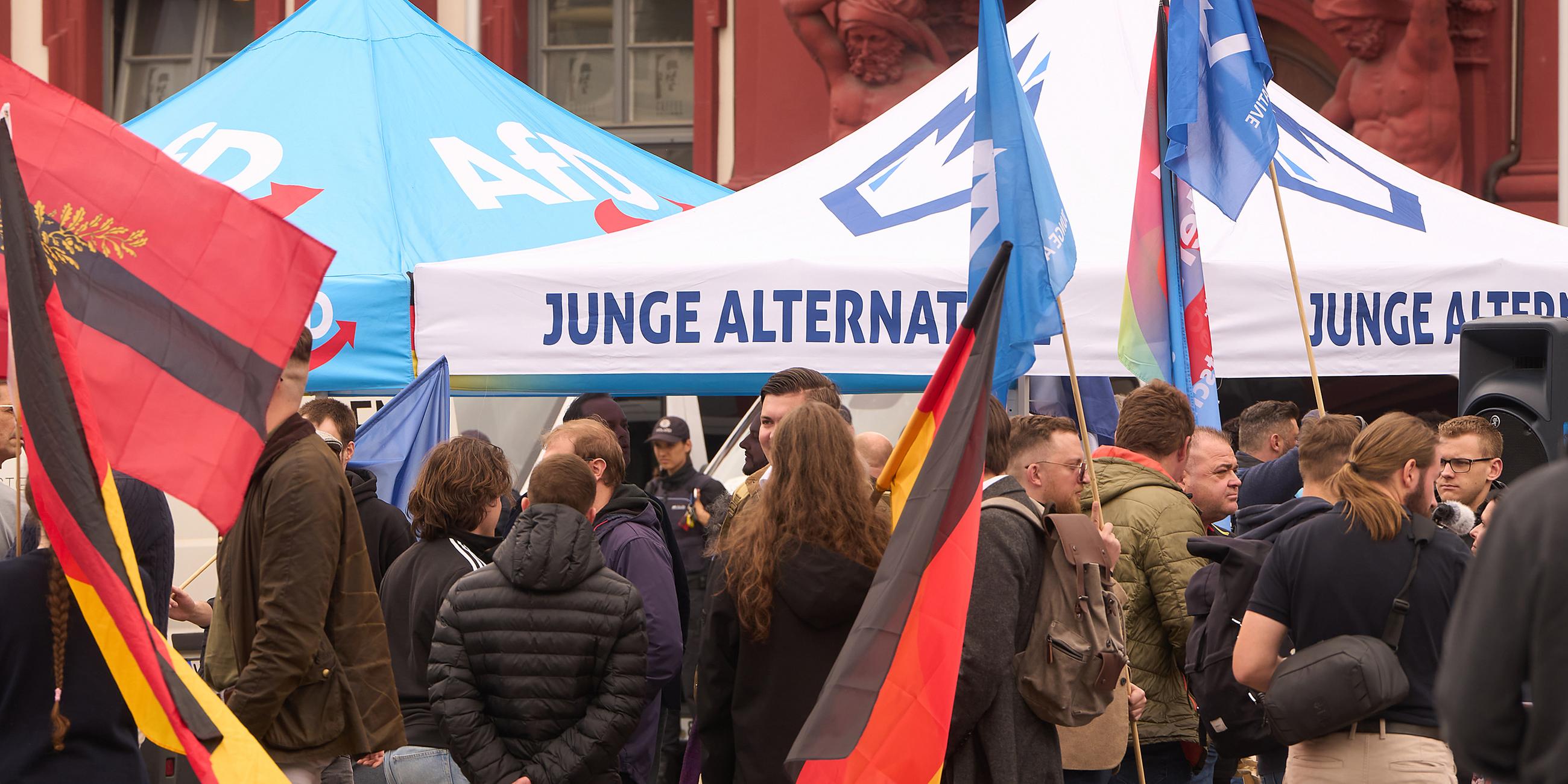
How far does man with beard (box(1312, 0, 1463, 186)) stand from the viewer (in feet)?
39.0

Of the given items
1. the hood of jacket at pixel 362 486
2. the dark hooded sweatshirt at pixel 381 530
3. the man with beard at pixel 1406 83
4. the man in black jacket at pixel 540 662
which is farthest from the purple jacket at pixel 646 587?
the man with beard at pixel 1406 83

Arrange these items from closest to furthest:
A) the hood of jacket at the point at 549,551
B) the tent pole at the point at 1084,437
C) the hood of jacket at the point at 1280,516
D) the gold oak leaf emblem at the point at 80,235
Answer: the gold oak leaf emblem at the point at 80,235
the hood of jacket at the point at 549,551
the hood of jacket at the point at 1280,516
the tent pole at the point at 1084,437

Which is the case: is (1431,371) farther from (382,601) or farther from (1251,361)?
(382,601)

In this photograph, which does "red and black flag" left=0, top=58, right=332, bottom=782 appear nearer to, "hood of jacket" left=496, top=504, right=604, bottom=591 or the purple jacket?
"hood of jacket" left=496, top=504, right=604, bottom=591

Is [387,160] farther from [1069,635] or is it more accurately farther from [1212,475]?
[1069,635]

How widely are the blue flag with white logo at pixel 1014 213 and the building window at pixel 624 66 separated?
9959mm

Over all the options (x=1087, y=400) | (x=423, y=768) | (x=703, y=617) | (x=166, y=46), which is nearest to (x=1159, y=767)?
(x=703, y=617)

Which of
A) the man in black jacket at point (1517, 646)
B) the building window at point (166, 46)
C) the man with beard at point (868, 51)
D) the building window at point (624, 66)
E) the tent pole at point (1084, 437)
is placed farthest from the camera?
the building window at point (166, 46)

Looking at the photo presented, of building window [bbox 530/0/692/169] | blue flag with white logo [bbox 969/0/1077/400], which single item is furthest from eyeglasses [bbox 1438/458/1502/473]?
building window [bbox 530/0/692/169]

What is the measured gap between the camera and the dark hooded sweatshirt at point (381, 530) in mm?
5777

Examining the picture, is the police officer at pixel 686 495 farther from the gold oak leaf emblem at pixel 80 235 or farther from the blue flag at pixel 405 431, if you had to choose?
the gold oak leaf emblem at pixel 80 235

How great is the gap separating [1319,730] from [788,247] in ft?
10.00

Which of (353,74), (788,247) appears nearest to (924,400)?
(788,247)

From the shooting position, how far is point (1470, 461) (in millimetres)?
5859
